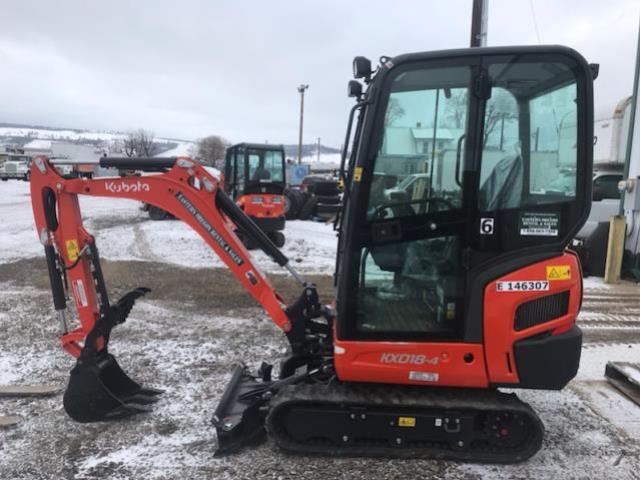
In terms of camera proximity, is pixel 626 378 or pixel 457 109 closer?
pixel 457 109

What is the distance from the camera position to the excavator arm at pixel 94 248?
369 cm

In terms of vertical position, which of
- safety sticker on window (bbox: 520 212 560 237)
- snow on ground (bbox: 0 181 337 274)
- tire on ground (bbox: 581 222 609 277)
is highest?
safety sticker on window (bbox: 520 212 560 237)

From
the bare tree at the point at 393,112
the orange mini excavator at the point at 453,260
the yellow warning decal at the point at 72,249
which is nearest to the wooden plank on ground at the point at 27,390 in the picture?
the yellow warning decal at the point at 72,249

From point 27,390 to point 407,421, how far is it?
318 centimetres

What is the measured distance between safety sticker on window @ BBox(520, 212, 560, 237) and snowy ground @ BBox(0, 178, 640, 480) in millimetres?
1550

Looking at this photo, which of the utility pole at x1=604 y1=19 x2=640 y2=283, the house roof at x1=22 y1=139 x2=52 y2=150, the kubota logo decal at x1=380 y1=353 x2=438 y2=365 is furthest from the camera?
the house roof at x1=22 y1=139 x2=52 y2=150

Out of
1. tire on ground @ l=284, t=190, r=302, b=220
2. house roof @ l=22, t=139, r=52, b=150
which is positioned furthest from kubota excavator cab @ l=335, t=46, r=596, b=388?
house roof @ l=22, t=139, r=52, b=150

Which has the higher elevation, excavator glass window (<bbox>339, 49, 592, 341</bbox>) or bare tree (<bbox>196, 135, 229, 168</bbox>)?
bare tree (<bbox>196, 135, 229, 168</bbox>)

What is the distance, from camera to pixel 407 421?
127 inches

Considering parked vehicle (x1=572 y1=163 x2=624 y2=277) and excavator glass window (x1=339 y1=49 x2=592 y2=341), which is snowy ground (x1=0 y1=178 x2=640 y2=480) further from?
excavator glass window (x1=339 y1=49 x2=592 y2=341)

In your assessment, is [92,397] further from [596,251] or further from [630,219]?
[630,219]

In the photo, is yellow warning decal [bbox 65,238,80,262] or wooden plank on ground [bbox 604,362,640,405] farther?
wooden plank on ground [bbox 604,362,640,405]

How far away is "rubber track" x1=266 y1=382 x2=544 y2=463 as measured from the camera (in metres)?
3.20

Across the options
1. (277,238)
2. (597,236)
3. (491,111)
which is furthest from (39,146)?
(491,111)
